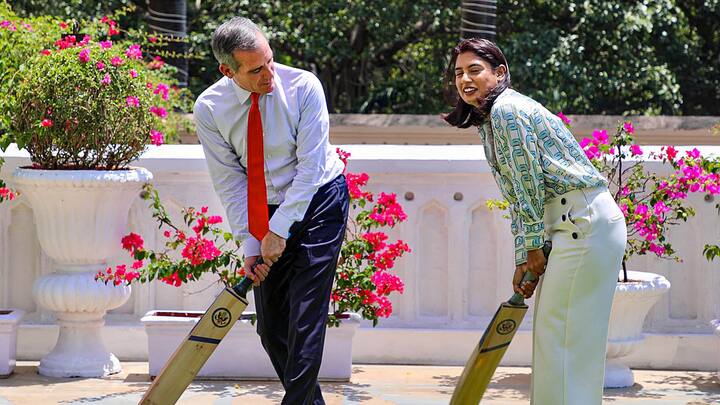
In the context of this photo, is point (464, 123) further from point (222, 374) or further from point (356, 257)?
point (222, 374)

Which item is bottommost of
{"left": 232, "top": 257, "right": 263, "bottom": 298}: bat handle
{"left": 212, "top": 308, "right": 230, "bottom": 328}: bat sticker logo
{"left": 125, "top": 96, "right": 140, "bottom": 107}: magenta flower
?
{"left": 212, "top": 308, "right": 230, "bottom": 328}: bat sticker logo

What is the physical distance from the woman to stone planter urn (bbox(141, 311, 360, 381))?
218cm

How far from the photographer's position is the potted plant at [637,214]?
669cm

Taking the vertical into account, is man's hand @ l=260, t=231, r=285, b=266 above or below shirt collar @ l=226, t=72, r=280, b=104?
below

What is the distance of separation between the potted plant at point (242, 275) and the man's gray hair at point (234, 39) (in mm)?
2026

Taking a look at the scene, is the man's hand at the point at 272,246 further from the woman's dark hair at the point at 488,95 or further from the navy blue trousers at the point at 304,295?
the woman's dark hair at the point at 488,95

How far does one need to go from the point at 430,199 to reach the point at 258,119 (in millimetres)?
2592

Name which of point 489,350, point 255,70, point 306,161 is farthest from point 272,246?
point 489,350

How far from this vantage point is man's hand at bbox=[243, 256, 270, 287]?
4992mm

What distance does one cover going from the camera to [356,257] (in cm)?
677

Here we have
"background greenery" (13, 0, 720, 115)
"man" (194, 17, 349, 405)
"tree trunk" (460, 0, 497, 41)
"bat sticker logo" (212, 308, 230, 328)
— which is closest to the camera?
"man" (194, 17, 349, 405)

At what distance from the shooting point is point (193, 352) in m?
5.09

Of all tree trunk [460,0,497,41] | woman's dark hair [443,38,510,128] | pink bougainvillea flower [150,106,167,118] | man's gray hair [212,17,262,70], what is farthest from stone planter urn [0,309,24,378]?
tree trunk [460,0,497,41]

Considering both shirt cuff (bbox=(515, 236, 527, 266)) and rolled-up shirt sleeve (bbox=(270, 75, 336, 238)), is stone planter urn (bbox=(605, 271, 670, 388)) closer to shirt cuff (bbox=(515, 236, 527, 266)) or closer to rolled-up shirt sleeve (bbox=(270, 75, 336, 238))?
shirt cuff (bbox=(515, 236, 527, 266))
